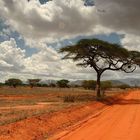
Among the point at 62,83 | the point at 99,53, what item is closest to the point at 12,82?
the point at 62,83

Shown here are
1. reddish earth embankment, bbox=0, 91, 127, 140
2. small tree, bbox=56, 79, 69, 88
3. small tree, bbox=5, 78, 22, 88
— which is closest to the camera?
reddish earth embankment, bbox=0, 91, 127, 140

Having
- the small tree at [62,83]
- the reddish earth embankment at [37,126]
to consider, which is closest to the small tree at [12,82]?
A: the small tree at [62,83]

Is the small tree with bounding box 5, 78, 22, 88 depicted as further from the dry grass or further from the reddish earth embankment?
the reddish earth embankment

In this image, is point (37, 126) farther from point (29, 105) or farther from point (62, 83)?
point (62, 83)

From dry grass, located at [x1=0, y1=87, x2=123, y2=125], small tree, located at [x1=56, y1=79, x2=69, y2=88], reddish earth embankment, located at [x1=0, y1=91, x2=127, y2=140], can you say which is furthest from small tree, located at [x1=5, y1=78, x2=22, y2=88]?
reddish earth embankment, located at [x1=0, y1=91, x2=127, y2=140]

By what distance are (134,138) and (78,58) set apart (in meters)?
29.6

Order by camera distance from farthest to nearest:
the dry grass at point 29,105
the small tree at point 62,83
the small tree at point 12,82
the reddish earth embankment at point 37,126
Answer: the small tree at point 62,83, the small tree at point 12,82, the dry grass at point 29,105, the reddish earth embankment at point 37,126

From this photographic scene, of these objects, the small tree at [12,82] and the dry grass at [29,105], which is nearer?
the dry grass at [29,105]

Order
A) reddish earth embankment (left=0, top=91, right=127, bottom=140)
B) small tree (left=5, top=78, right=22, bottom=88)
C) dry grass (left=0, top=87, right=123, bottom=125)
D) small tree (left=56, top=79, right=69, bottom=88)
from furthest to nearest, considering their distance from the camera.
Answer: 1. small tree (left=56, top=79, right=69, bottom=88)
2. small tree (left=5, top=78, right=22, bottom=88)
3. dry grass (left=0, top=87, right=123, bottom=125)
4. reddish earth embankment (left=0, top=91, right=127, bottom=140)

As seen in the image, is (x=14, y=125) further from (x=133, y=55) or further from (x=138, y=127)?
(x=133, y=55)

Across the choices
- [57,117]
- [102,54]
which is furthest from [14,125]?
[102,54]

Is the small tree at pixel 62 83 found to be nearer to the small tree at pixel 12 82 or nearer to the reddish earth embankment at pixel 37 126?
the small tree at pixel 12 82

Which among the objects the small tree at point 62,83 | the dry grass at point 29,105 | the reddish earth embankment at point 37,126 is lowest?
the reddish earth embankment at point 37,126

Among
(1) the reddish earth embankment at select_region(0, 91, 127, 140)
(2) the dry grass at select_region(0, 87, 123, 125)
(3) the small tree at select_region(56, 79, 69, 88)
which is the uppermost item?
(3) the small tree at select_region(56, 79, 69, 88)
